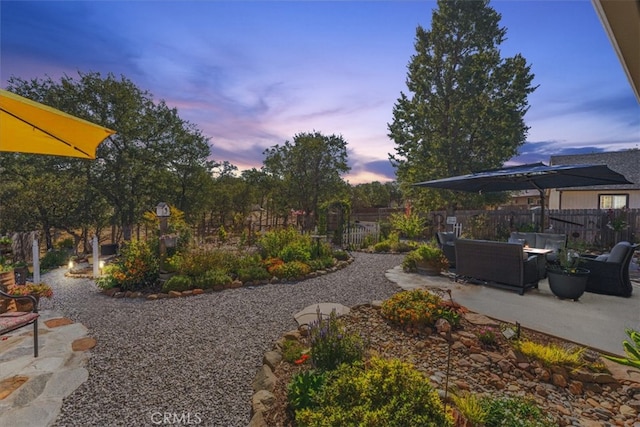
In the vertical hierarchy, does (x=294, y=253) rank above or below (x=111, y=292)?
above

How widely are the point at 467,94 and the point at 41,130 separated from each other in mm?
15528

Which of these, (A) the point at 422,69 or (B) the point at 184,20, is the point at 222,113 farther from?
(A) the point at 422,69

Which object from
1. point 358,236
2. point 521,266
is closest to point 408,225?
point 358,236

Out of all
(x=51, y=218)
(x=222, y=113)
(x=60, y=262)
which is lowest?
(x=60, y=262)

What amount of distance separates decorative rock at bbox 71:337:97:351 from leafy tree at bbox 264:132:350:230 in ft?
44.3

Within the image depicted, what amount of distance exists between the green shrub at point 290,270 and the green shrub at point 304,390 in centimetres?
381

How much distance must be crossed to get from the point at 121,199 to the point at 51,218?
2.38 metres

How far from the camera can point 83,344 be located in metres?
3.06

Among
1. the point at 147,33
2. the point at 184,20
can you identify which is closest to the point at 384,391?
the point at 184,20

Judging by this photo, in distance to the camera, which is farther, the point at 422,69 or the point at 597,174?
the point at 422,69

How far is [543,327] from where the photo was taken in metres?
3.25

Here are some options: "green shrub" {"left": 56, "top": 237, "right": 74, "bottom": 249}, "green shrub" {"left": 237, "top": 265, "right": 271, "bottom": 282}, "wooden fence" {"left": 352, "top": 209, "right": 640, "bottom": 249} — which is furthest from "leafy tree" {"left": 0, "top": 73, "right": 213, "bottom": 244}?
"wooden fence" {"left": 352, "top": 209, "right": 640, "bottom": 249}

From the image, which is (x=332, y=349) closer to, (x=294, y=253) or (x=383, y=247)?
(x=294, y=253)

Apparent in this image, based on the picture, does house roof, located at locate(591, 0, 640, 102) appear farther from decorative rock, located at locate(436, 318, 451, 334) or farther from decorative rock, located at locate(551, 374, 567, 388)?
decorative rock, located at locate(436, 318, 451, 334)
